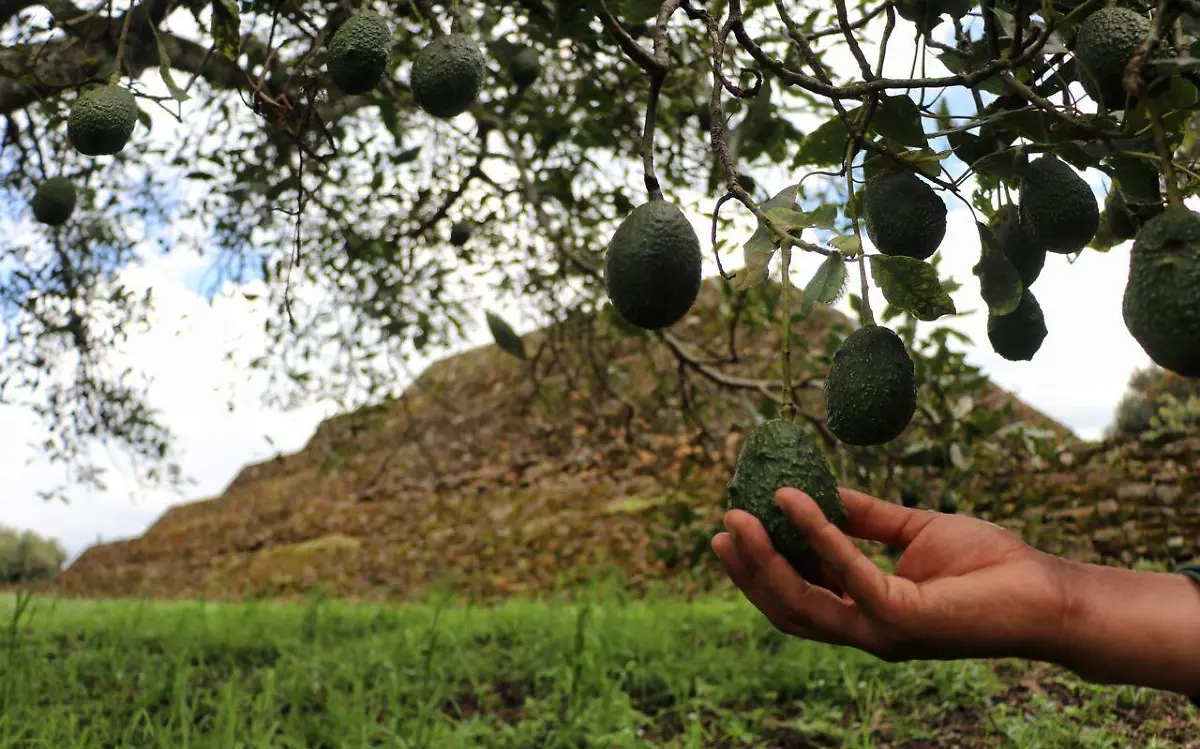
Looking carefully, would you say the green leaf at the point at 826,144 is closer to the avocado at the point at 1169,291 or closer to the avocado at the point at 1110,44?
the avocado at the point at 1110,44

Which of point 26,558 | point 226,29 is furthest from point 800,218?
point 26,558

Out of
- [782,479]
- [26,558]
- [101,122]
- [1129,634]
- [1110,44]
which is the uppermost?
[101,122]

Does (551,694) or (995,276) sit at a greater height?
(995,276)

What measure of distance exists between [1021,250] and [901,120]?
24 centimetres

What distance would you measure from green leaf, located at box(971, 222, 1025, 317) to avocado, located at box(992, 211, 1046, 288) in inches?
2.5

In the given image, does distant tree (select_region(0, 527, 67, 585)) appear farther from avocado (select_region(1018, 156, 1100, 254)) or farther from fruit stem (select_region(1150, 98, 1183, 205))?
fruit stem (select_region(1150, 98, 1183, 205))

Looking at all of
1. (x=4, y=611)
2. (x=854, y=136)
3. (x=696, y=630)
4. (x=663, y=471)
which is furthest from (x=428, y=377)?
(x=854, y=136)

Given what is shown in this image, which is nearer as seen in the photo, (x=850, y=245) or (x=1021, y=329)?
(x=850, y=245)

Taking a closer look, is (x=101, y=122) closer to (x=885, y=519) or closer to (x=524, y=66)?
(x=524, y=66)

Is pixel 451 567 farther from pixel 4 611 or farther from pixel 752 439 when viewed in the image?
pixel 752 439

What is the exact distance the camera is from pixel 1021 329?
126 cm

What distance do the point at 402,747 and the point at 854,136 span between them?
2.38m

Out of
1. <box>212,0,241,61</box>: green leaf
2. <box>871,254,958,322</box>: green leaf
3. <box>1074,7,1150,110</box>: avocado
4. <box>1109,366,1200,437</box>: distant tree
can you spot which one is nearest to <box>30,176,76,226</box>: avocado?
<box>212,0,241,61</box>: green leaf

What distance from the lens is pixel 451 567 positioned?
8836 mm
